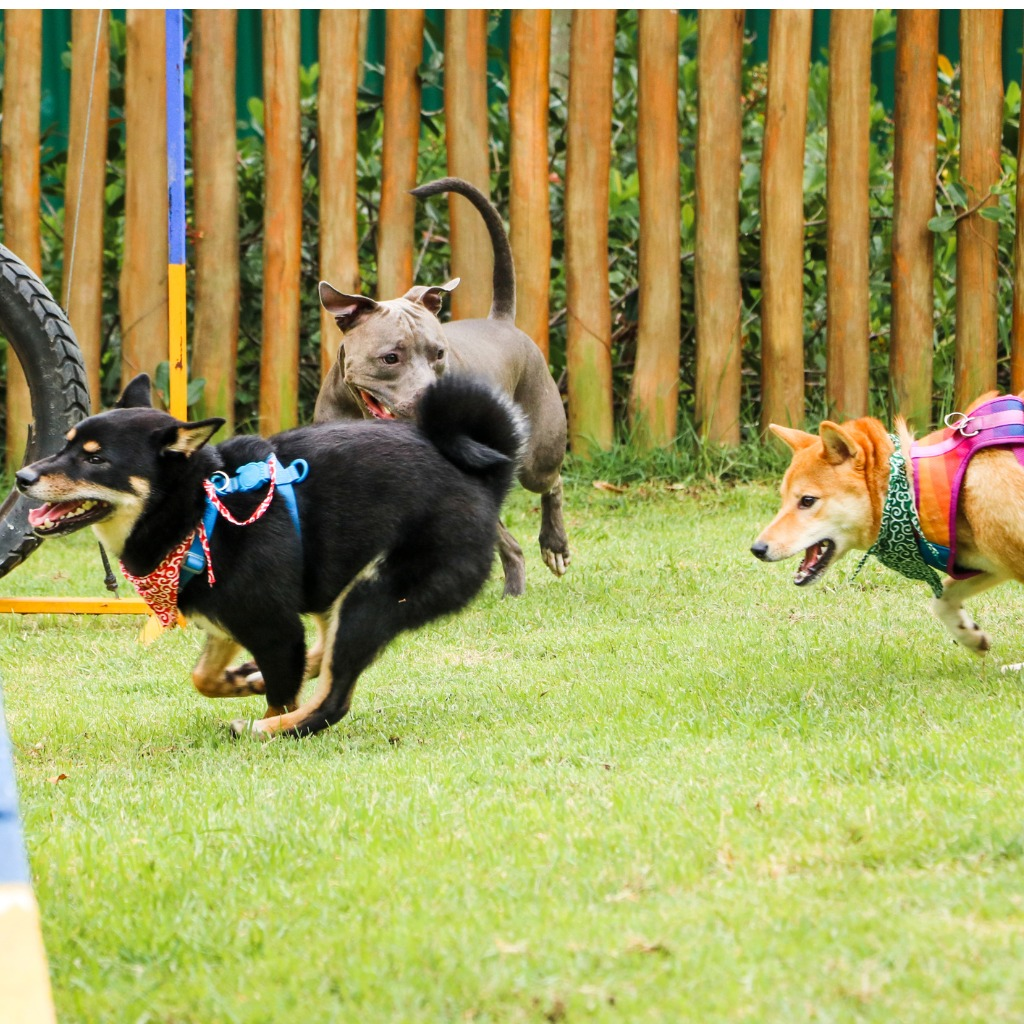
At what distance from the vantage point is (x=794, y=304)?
27.0 ft

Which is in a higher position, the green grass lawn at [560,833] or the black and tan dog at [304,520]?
the black and tan dog at [304,520]

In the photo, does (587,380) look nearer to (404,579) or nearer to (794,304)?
(794,304)

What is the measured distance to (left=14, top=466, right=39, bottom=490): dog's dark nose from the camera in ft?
13.0

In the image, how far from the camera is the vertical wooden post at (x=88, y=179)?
7.99 metres

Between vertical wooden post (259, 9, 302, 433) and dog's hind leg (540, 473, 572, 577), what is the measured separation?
6.97 ft

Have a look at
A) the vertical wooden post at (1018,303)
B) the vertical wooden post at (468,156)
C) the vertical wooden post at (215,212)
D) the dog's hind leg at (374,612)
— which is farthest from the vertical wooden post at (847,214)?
the dog's hind leg at (374,612)

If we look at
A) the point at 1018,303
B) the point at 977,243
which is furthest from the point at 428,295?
the point at 1018,303

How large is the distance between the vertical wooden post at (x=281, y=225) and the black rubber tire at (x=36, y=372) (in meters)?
2.37

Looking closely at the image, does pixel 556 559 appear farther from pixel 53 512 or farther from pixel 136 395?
pixel 53 512

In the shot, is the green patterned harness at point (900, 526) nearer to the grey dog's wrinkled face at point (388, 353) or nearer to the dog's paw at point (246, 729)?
the dog's paw at point (246, 729)

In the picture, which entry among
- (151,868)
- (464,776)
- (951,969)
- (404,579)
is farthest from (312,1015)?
(404,579)

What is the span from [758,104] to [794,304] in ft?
5.91

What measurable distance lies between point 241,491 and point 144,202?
453cm

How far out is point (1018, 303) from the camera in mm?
7883
